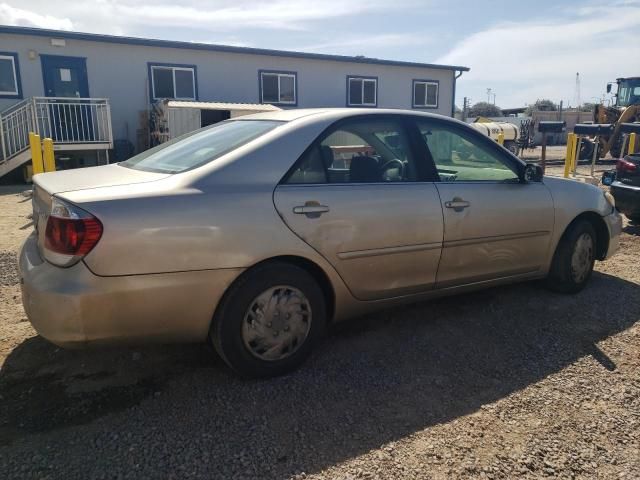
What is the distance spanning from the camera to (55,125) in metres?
13.7

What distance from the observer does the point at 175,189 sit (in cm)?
262

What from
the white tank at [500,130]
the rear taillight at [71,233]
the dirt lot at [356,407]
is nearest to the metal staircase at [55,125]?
the dirt lot at [356,407]

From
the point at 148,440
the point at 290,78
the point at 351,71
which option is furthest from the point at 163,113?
the point at 148,440

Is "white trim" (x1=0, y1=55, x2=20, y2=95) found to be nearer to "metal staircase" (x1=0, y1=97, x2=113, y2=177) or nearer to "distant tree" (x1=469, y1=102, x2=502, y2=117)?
"metal staircase" (x1=0, y1=97, x2=113, y2=177)

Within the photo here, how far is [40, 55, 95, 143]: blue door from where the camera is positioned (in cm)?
1373

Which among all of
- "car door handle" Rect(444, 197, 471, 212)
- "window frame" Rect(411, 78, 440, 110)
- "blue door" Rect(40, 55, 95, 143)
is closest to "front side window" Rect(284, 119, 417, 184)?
"car door handle" Rect(444, 197, 471, 212)

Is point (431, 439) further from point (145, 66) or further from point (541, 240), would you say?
point (145, 66)

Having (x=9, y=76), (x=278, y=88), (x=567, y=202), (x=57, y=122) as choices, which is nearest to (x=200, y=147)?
(x=567, y=202)

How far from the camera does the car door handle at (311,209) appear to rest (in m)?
2.90

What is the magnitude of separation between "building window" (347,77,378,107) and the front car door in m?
16.0

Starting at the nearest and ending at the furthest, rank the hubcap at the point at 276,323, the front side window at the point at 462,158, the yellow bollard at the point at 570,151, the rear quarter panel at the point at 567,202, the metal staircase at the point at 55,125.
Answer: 1. the hubcap at the point at 276,323
2. the front side window at the point at 462,158
3. the rear quarter panel at the point at 567,202
4. the metal staircase at the point at 55,125
5. the yellow bollard at the point at 570,151

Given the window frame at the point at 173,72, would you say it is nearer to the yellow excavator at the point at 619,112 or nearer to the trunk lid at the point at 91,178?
the trunk lid at the point at 91,178

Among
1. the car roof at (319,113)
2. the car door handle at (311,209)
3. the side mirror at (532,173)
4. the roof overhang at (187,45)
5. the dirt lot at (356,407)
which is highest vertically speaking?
the roof overhang at (187,45)

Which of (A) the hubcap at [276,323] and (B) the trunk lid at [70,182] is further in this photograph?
(A) the hubcap at [276,323]
